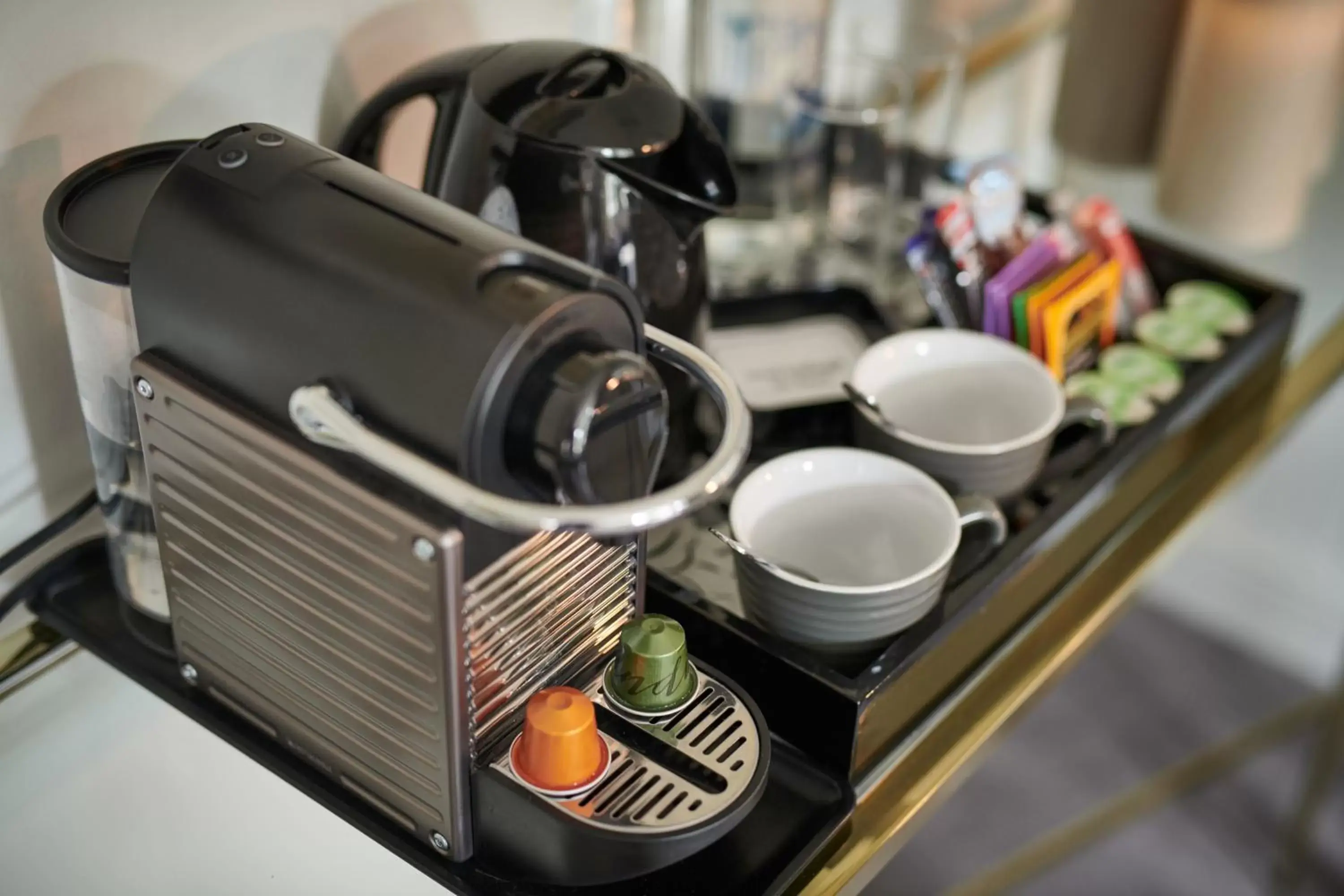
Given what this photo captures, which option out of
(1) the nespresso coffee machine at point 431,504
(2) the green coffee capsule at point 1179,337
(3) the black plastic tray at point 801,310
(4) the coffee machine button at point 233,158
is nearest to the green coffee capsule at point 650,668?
(1) the nespresso coffee machine at point 431,504

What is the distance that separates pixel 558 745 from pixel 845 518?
26 cm

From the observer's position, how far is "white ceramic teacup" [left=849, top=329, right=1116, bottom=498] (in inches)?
31.0

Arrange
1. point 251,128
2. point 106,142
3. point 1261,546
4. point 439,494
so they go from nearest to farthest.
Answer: point 439,494
point 251,128
point 106,142
point 1261,546

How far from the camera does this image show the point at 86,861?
0.63m

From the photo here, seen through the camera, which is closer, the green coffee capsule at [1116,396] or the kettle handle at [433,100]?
the kettle handle at [433,100]

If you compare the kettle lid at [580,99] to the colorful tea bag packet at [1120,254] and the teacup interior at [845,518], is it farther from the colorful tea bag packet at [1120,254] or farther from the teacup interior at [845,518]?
the colorful tea bag packet at [1120,254]

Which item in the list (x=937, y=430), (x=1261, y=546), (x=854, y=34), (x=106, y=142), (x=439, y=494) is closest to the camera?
(x=439, y=494)

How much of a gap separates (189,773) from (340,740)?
0.38 ft

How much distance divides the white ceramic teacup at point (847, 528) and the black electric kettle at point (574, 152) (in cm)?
12

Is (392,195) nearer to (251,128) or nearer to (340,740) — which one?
(251,128)

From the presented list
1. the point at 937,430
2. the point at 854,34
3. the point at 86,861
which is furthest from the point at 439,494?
the point at 854,34

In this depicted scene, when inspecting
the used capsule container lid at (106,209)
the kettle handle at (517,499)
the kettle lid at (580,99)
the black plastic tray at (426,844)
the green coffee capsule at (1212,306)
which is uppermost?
the kettle lid at (580,99)

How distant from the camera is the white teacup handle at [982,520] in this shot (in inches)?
28.1

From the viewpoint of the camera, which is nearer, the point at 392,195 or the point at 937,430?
the point at 392,195
